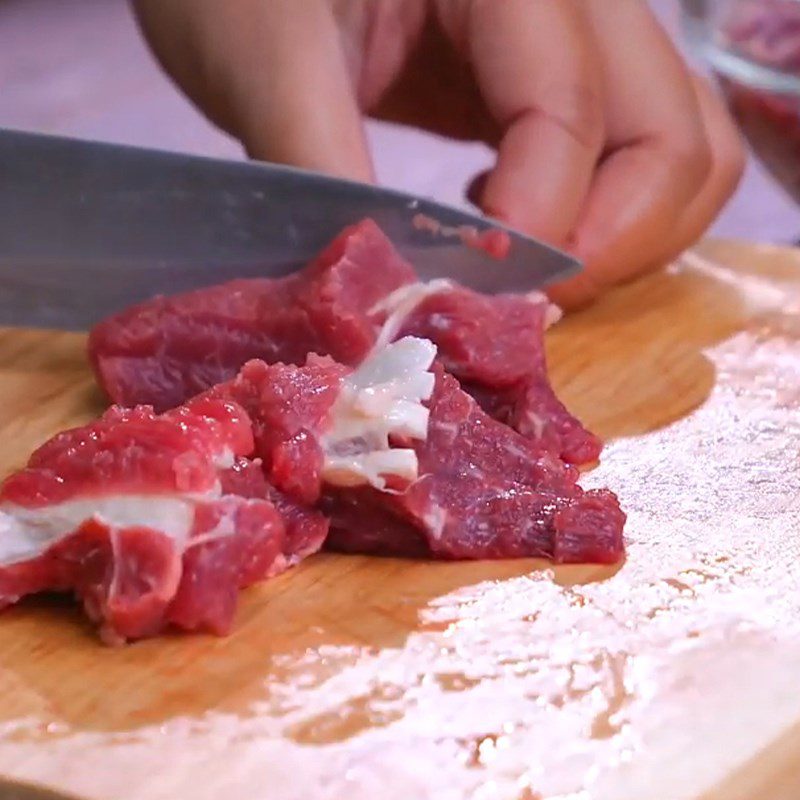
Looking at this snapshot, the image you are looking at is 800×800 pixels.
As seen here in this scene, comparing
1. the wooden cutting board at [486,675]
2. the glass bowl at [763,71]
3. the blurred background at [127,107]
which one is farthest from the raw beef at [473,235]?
the blurred background at [127,107]

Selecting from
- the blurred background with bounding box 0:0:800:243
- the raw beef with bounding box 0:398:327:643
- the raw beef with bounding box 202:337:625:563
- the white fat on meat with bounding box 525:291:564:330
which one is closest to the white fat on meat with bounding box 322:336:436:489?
the raw beef with bounding box 202:337:625:563

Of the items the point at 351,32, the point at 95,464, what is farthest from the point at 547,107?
the point at 95,464

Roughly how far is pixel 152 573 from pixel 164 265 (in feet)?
2.39

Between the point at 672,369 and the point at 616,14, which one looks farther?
the point at 616,14

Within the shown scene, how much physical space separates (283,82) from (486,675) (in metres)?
1.11

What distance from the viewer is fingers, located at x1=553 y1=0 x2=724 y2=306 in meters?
2.43

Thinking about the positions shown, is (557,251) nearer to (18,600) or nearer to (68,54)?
(18,600)

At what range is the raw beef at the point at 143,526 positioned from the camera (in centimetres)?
161

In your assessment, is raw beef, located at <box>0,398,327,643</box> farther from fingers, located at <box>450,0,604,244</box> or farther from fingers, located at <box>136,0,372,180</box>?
fingers, located at <box>450,0,604,244</box>

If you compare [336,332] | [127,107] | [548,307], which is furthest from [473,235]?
[127,107]

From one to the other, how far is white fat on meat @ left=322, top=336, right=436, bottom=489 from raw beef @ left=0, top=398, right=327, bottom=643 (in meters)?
0.11

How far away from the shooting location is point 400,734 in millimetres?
1472

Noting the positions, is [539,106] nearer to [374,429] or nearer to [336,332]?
[336,332]

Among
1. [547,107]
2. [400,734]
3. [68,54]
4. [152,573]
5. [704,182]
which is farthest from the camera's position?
[68,54]
